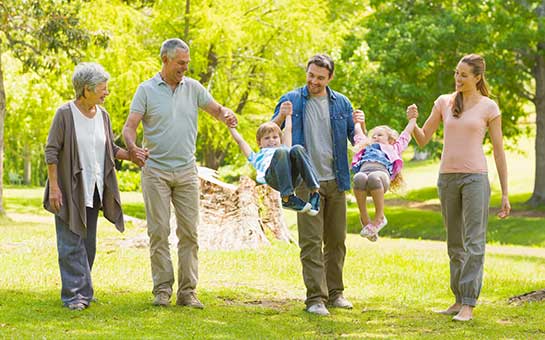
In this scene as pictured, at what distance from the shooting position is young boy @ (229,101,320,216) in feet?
25.0

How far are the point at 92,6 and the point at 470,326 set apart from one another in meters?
18.5

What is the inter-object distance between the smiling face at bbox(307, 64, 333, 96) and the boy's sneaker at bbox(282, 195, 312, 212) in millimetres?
1170

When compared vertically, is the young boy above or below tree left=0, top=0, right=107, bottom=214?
below

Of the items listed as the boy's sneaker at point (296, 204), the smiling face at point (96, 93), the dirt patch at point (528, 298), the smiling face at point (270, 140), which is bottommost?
the dirt patch at point (528, 298)

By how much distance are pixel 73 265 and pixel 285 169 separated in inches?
83.0

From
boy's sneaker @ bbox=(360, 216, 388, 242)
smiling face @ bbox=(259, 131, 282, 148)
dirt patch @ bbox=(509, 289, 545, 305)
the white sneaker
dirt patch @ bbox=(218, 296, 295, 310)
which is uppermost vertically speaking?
smiling face @ bbox=(259, 131, 282, 148)

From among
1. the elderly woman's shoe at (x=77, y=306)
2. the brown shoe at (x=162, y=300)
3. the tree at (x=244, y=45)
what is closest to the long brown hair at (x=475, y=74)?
the brown shoe at (x=162, y=300)

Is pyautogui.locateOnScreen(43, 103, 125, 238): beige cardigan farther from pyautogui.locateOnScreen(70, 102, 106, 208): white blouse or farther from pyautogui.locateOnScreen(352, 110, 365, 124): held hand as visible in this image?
pyautogui.locateOnScreen(352, 110, 365, 124): held hand

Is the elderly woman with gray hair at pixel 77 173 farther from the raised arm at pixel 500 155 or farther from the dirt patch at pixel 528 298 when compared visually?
the dirt patch at pixel 528 298

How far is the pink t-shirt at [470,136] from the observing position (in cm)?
810

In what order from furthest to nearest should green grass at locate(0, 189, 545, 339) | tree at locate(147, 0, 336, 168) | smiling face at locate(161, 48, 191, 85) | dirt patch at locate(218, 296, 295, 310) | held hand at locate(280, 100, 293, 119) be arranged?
tree at locate(147, 0, 336, 168)
dirt patch at locate(218, 296, 295, 310)
held hand at locate(280, 100, 293, 119)
smiling face at locate(161, 48, 191, 85)
green grass at locate(0, 189, 545, 339)

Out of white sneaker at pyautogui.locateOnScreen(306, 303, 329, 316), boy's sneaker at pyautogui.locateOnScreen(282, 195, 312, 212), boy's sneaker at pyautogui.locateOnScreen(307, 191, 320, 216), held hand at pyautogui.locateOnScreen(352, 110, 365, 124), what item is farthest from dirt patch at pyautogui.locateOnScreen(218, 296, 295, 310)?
held hand at pyautogui.locateOnScreen(352, 110, 365, 124)

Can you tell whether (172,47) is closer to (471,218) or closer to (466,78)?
(466,78)

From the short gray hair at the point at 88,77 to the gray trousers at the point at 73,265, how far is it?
3.58 ft
